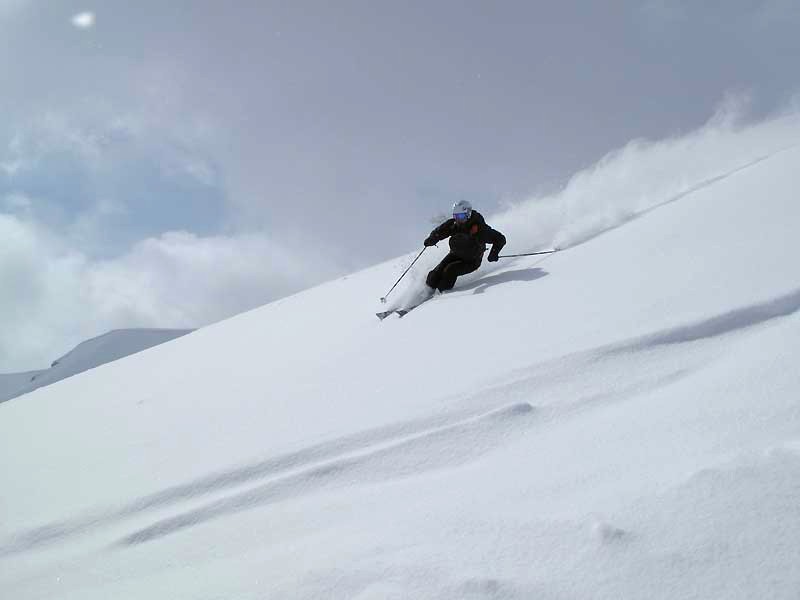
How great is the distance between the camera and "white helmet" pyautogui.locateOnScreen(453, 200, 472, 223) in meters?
5.88

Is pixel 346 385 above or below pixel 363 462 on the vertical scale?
above

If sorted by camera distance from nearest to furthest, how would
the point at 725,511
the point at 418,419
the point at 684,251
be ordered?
the point at 725,511 < the point at 418,419 < the point at 684,251

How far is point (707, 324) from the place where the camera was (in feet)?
9.03

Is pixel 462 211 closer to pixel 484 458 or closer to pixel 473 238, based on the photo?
pixel 473 238

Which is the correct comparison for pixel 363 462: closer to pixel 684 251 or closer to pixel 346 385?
pixel 346 385

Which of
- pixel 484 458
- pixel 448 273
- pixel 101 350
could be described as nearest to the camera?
pixel 484 458

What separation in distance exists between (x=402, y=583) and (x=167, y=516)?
1.41m

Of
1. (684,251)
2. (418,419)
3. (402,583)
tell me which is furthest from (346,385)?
(684,251)

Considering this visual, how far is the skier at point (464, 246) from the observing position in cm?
584

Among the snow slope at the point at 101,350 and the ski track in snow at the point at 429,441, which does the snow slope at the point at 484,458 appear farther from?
the snow slope at the point at 101,350

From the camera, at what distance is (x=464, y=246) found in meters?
5.84

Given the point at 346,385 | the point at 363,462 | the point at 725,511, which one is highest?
the point at 346,385

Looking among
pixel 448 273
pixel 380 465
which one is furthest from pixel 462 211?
pixel 380 465

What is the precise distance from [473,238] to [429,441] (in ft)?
12.9
